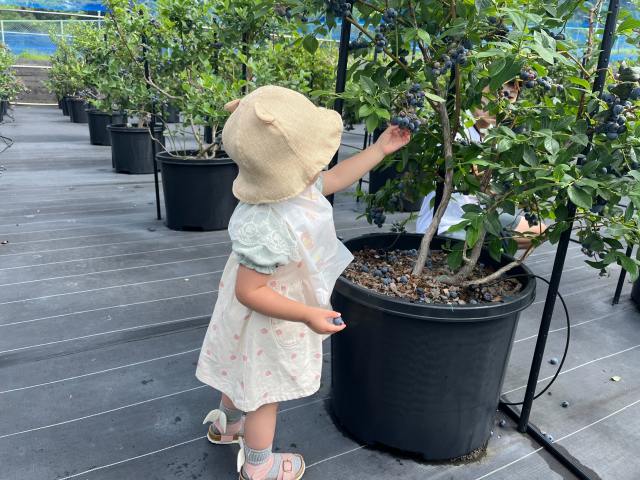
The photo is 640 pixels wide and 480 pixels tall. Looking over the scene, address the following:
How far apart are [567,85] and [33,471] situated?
6.12ft

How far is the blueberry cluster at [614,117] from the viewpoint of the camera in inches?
45.8

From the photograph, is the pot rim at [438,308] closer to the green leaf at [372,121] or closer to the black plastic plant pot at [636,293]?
the green leaf at [372,121]

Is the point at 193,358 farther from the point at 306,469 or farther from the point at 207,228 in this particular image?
the point at 207,228

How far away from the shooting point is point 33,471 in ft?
4.81

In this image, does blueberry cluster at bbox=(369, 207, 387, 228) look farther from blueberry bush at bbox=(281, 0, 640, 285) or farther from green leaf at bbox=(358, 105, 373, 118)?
green leaf at bbox=(358, 105, 373, 118)

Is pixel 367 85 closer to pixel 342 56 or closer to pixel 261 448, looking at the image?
pixel 342 56

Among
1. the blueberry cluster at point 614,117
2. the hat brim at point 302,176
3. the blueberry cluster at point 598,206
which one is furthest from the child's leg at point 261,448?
the blueberry cluster at point 614,117

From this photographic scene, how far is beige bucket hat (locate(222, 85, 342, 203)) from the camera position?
1118 mm

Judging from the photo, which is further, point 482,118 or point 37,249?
point 37,249

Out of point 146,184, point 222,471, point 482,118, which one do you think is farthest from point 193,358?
point 146,184

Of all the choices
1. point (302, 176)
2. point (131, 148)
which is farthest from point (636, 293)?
point (131, 148)

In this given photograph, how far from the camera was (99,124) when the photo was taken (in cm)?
770

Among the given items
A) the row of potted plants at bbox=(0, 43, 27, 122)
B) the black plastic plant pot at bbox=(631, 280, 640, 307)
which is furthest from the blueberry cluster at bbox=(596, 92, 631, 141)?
the row of potted plants at bbox=(0, 43, 27, 122)

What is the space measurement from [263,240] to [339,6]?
2.18 ft
